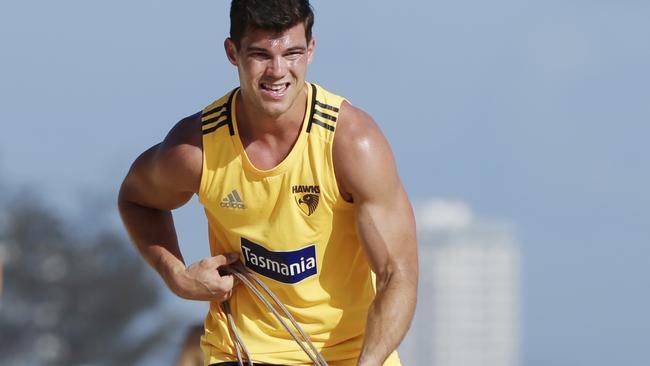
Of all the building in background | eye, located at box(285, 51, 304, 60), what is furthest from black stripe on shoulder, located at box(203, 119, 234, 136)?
the building in background

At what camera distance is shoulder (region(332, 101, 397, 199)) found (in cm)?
690

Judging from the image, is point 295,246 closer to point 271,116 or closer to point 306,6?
point 271,116

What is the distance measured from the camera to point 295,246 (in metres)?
7.05

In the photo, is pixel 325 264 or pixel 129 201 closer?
pixel 325 264

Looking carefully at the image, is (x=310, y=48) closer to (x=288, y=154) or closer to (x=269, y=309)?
(x=288, y=154)

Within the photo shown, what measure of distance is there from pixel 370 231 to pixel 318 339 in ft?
1.81

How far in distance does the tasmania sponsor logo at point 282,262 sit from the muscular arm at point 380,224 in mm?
253

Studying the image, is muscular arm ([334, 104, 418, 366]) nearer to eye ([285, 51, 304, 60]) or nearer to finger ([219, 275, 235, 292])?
eye ([285, 51, 304, 60])

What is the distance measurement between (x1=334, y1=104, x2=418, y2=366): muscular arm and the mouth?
0.91 feet

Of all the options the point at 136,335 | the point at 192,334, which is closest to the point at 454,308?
the point at 136,335

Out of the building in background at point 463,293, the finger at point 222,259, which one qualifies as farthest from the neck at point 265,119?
the building in background at point 463,293

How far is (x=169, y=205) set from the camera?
756 centimetres

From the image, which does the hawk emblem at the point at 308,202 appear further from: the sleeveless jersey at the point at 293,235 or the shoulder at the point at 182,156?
the shoulder at the point at 182,156

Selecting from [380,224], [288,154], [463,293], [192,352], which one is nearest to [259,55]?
[288,154]
